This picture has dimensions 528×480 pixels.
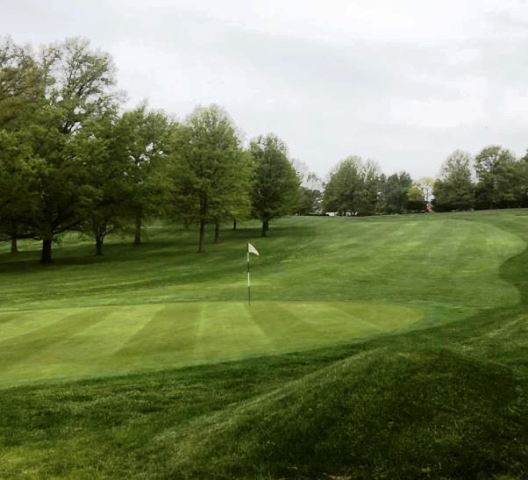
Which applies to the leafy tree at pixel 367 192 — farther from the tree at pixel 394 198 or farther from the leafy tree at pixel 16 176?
the leafy tree at pixel 16 176

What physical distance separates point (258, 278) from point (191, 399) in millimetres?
19657

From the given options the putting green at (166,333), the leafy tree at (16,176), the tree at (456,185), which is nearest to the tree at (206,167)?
the leafy tree at (16,176)

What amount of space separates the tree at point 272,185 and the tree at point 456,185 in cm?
4574

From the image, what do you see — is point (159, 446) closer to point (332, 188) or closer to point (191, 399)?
point (191, 399)

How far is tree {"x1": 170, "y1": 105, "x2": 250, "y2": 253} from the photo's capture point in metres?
40.8

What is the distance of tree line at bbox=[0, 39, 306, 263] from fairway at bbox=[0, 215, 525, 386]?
3630 mm

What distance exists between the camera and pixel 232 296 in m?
20.7

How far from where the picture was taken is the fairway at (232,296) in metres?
10.7

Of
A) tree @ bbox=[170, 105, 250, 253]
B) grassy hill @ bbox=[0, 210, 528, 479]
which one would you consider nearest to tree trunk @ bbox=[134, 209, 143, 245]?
tree @ bbox=[170, 105, 250, 253]

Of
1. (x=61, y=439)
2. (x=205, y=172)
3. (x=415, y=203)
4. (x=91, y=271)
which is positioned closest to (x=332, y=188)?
(x=415, y=203)

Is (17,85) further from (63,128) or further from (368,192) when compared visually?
(368,192)

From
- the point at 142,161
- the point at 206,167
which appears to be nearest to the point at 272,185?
the point at 206,167

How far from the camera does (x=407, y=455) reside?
198 inches

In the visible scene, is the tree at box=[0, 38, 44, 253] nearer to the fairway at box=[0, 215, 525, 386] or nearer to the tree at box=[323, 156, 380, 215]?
the fairway at box=[0, 215, 525, 386]
